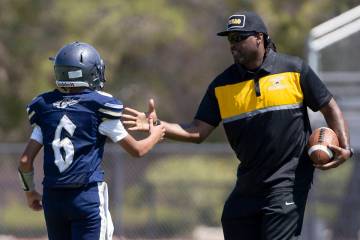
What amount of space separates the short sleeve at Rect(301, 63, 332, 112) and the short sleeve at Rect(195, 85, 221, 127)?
0.69 m

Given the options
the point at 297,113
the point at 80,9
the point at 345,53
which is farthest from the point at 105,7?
the point at 297,113

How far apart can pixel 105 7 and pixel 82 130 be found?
16185 millimetres

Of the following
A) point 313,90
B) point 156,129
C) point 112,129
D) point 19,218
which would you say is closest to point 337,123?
point 313,90

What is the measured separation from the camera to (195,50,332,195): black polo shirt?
6.48m

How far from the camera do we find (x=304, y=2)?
1989 centimetres

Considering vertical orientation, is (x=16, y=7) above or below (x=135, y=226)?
above

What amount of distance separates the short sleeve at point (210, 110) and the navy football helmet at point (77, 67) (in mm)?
900

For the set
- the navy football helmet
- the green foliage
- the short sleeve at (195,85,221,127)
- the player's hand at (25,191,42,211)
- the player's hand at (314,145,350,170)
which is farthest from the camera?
the green foliage

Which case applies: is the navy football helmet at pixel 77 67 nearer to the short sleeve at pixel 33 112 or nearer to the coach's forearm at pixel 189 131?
the short sleeve at pixel 33 112

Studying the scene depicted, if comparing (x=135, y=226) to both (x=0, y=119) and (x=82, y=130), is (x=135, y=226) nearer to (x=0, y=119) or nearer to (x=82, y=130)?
(x=0, y=119)

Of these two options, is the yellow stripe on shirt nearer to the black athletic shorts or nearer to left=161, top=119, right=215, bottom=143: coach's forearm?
left=161, top=119, right=215, bottom=143: coach's forearm

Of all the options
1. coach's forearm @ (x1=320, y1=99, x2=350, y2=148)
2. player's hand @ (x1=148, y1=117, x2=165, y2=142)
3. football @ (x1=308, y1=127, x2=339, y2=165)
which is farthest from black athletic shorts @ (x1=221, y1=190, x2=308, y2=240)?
player's hand @ (x1=148, y1=117, x2=165, y2=142)

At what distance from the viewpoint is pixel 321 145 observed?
21.1 ft

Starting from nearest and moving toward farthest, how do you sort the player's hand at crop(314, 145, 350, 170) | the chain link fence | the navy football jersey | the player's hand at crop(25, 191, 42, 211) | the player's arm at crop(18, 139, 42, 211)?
the navy football jersey, the player's arm at crop(18, 139, 42, 211), the player's hand at crop(314, 145, 350, 170), the player's hand at crop(25, 191, 42, 211), the chain link fence
